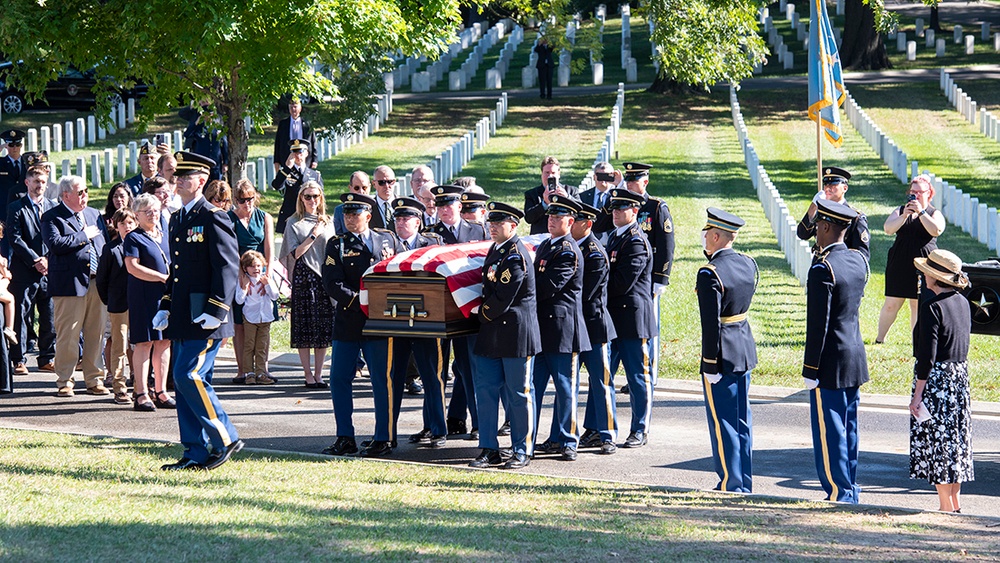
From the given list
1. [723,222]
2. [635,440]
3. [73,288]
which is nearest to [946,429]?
[723,222]

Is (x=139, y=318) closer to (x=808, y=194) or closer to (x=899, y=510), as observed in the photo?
(x=899, y=510)

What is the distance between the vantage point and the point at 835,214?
881cm

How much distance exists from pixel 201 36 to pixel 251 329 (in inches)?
172

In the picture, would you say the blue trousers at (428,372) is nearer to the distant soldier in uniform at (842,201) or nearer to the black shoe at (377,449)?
the black shoe at (377,449)

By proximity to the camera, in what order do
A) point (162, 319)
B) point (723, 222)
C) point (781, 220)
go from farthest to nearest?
point (781, 220), point (162, 319), point (723, 222)

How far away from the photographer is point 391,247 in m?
10.6

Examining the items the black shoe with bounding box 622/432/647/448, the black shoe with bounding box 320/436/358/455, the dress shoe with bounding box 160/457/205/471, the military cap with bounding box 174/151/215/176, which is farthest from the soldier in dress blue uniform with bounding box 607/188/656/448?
the dress shoe with bounding box 160/457/205/471

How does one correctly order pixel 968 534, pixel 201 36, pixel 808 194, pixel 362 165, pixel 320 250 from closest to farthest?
pixel 968 534 → pixel 320 250 → pixel 201 36 → pixel 808 194 → pixel 362 165

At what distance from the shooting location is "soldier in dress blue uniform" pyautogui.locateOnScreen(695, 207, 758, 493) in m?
9.04

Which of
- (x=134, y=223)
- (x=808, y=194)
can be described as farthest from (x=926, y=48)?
(x=134, y=223)

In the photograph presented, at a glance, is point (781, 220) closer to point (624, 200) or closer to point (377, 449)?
point (624, 200)

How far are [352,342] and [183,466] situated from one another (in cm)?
184

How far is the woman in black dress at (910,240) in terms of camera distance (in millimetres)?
13430

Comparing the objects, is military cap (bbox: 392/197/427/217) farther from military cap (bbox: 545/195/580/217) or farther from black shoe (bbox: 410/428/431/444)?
black shoe (bbox: 410/428/431/444)
